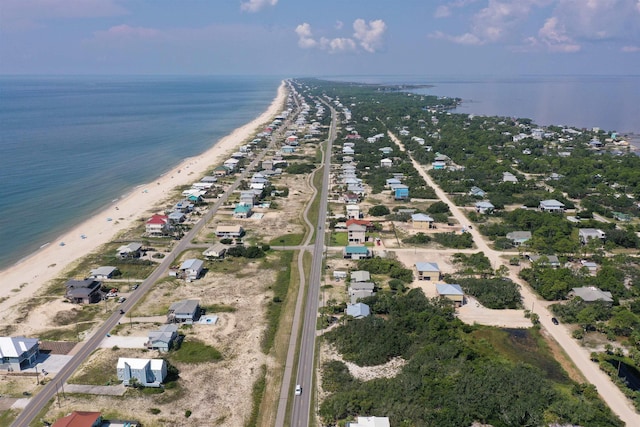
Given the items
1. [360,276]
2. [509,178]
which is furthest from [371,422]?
[509,178]

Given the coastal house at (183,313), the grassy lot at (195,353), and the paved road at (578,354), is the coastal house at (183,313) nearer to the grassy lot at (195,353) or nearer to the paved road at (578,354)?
the grassy lot at (195,353)

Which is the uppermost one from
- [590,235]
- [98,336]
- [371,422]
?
[590,235]

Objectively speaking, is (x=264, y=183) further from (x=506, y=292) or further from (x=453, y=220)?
(x=506, y=292)

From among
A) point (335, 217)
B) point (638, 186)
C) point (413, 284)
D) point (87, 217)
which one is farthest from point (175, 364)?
point (638, 186)

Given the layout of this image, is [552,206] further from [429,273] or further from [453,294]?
[453,294]

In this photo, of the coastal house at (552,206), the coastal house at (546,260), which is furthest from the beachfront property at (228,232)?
the coastal house at (552,206)

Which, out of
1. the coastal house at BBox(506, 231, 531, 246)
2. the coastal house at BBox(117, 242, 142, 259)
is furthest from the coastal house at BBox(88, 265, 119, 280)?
the coastal house at BBox(506, 231, 531, 246)

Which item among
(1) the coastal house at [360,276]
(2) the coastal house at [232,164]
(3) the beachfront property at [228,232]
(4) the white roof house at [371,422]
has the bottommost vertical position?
(4) the white roof house at [371,422]
